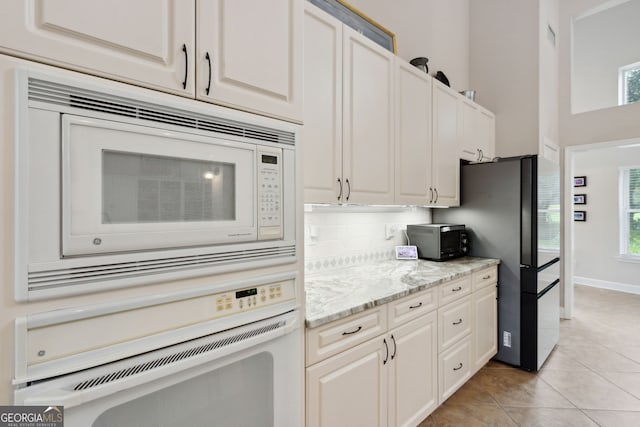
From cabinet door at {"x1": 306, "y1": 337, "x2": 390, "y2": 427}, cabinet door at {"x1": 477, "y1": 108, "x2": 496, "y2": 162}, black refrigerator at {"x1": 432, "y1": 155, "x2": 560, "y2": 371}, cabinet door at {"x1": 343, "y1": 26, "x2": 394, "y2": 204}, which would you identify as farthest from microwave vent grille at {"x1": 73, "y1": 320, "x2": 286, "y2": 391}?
cabinet door at {"x1": 477, "y1": 108, "x2": 496, "y2": 162}

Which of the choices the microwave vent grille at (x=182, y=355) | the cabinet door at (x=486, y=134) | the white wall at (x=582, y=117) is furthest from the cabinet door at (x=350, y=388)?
the white wall at (x=582, y=117)

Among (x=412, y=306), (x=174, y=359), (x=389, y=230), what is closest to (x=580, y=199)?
(x=389, y=230)

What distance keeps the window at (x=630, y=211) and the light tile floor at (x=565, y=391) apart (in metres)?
2.50

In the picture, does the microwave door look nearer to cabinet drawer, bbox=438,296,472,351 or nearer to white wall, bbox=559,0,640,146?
cabinet drawer, bbox=438,296,472,351

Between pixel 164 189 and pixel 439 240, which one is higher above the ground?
pixel 164 189

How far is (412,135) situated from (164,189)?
1.94 meters

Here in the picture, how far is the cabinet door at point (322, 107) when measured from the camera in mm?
1660

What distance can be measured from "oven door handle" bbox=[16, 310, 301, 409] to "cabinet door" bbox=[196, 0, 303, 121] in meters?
0.74

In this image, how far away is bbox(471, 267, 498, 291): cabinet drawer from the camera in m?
2.44

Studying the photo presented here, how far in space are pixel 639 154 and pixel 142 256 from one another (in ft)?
22.9

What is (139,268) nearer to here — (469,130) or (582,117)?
(469,130)

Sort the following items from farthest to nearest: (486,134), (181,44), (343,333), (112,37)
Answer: (486,134) → (343,333) → (181,44) → (112,37)

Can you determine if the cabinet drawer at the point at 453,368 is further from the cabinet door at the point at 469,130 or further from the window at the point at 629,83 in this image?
the window at the point at 629,83

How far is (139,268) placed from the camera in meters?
0.83
